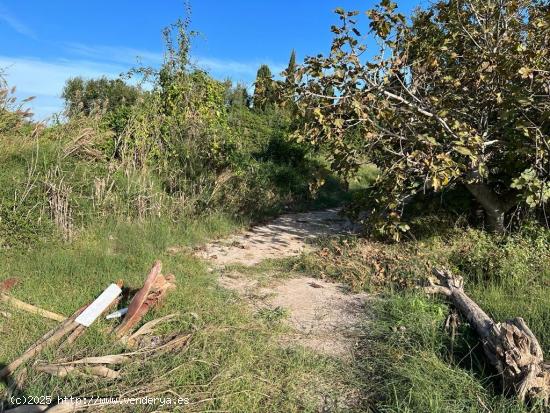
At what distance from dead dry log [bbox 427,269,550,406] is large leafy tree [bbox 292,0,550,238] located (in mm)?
2541

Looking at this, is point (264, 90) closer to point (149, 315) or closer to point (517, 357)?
point (149, 315)

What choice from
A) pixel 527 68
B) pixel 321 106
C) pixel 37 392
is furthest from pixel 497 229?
pixel 37 392

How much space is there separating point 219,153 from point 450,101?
4453 millimetres

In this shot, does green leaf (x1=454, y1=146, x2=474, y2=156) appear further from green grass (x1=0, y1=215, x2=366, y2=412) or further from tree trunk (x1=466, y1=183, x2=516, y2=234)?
green grass (x1=0, y1=215, x2=366, y2=412)

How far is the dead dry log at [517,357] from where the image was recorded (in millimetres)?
2910

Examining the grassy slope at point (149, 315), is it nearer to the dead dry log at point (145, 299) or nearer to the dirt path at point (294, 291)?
the dead dry log at point (145, 299)

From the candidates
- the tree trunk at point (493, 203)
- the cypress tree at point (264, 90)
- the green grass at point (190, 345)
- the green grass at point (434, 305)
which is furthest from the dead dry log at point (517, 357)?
the cypress tree at point (264, 90)

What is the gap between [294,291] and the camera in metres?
5.33

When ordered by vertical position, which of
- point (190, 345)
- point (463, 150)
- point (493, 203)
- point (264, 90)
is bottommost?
point (190, 345)

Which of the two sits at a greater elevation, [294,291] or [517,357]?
[517,357]

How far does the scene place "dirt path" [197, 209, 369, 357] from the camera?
162 inches

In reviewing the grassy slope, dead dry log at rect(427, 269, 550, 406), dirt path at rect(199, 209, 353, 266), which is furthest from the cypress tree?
dead dry log at rect(427, 269, 550, 406)

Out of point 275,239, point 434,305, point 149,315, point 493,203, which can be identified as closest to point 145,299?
point 149,315

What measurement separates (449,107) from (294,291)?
3560 mm
